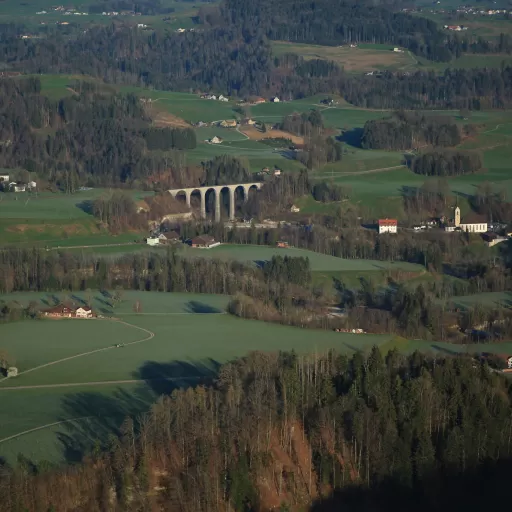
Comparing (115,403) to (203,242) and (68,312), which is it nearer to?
(68,312)

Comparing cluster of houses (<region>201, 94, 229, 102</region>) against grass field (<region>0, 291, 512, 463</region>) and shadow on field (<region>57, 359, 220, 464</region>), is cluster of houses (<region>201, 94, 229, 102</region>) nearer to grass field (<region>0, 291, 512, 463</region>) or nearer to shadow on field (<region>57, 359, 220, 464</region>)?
grass field (<region>0, 291, 512, 463</region>)

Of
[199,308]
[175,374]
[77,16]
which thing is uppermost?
[175,374]

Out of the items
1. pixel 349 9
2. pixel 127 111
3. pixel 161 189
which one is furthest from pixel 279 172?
pixel 349 9

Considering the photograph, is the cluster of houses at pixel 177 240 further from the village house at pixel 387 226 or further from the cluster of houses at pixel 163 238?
the village house at pixel 387 226

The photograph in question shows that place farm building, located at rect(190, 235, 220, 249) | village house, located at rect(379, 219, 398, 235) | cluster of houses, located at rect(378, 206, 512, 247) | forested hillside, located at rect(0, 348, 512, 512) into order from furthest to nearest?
village house, located at rect(379, 219, 398, 235) < cluster of houses, located at rect(378, 206, 512, 247) < farm building, located at rect(190, 235, 220, 249) < forested hillside, located at rect(0, 348, 512, 512)

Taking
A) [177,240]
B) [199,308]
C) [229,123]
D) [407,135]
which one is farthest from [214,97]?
[199,308]

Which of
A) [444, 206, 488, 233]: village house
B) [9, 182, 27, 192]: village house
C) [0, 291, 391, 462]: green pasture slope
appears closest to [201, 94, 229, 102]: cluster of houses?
[9, 182, 27, 192]: village house
